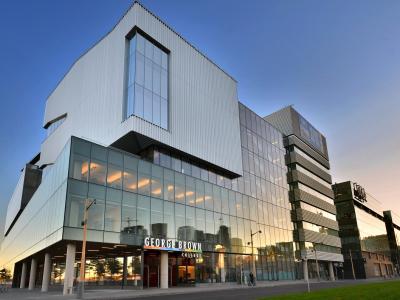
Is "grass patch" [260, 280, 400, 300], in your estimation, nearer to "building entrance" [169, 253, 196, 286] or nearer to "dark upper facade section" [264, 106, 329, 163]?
"building entrance" [169, 253, 196, 286]

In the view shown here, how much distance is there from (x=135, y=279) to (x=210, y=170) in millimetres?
19634

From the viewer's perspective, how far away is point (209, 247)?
151ft

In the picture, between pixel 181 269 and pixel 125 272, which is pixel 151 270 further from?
pixel 181 269

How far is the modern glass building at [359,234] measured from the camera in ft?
305

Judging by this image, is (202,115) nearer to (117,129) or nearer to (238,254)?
(117,129)

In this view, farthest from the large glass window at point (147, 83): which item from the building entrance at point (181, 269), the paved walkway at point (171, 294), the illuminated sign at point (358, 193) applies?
the illuminated sign at point (358, 193)

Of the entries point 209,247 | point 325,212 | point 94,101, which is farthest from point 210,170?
point 325,212

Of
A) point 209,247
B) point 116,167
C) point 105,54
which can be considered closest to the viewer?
point 116,167

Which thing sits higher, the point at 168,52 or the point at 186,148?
the point at 168,52

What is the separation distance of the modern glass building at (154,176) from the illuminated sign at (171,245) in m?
0.14

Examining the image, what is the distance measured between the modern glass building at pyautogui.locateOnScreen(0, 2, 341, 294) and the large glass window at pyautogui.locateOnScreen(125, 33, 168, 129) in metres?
0.15

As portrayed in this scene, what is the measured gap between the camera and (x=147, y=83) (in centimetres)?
4378

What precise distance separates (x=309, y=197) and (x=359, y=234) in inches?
1159

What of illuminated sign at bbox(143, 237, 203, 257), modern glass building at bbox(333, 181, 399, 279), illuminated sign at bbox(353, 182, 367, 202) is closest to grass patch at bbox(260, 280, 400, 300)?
illuminated sign at bbox(143, 237, 203, 257)
